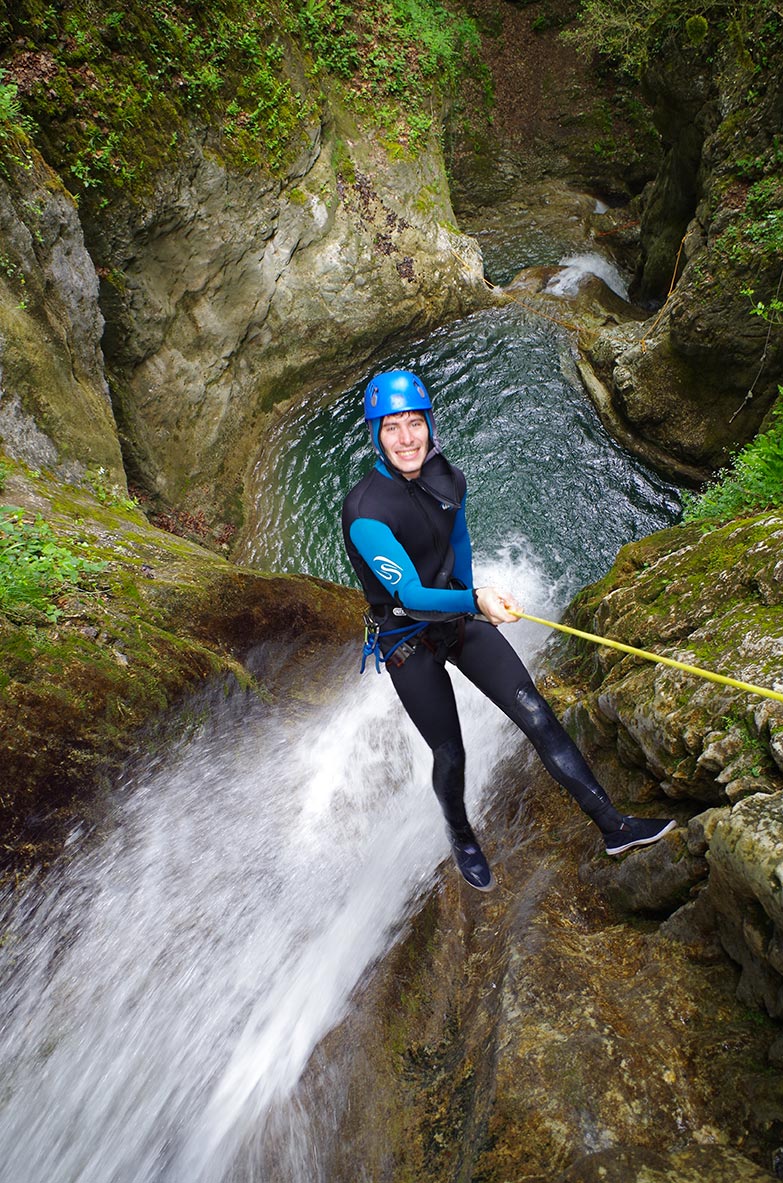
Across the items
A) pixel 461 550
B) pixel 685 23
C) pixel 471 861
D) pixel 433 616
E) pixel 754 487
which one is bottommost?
pixel 471 861

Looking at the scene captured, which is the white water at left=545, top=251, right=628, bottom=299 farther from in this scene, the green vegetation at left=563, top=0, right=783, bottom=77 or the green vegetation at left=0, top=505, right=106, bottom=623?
the green vegetation at left=0, top=505, right=106, bottom=623

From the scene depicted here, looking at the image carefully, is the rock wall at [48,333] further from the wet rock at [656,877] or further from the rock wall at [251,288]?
the wet rock at [656,877]

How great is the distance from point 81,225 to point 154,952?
865 centimetres

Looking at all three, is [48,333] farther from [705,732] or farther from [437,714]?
[705,732]

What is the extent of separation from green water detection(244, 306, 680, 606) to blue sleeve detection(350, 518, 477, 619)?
5.36 meters

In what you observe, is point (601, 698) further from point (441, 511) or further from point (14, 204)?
point (14, 204)

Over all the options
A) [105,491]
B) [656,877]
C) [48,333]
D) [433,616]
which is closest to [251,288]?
[48,333]

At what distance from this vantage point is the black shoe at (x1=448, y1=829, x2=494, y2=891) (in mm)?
4324

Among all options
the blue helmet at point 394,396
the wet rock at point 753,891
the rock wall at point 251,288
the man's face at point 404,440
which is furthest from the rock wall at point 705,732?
the rock wall at point 251,288

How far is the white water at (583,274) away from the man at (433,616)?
38.7ft

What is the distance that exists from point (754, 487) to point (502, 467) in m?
4.62

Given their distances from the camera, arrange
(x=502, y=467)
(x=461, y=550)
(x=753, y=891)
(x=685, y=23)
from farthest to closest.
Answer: (x=502, y=467) → (x=685, y=23) → (x=461, y=550) → (x=753, y=891)

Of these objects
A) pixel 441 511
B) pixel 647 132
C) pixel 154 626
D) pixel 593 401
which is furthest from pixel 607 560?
pixel 647 132

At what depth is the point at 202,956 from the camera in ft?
13.9
